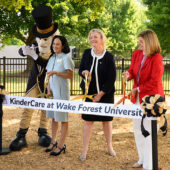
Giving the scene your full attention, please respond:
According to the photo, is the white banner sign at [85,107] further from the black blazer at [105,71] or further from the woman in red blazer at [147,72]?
the black blazer at [105,71]

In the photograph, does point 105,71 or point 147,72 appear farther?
point 105,71

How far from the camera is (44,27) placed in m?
4.67

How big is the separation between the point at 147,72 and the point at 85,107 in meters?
0.90

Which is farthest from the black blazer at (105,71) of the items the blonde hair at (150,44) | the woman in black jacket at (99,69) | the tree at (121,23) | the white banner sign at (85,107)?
the tree at (121,23)

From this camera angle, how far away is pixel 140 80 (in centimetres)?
376

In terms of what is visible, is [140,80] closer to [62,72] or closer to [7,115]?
[62,72]

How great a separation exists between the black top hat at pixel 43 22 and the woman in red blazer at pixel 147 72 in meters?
1.56

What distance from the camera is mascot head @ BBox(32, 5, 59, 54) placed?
449cm

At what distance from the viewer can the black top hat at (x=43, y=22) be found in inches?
176

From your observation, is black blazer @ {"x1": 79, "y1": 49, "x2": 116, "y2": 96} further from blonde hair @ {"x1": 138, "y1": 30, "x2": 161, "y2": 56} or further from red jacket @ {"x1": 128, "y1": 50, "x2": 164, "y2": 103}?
blonde hair @ {"x1": 138, "y1": 30, "x2": 161, "y2": 56}

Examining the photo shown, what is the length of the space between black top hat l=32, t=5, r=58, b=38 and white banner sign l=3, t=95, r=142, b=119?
1.22 meters

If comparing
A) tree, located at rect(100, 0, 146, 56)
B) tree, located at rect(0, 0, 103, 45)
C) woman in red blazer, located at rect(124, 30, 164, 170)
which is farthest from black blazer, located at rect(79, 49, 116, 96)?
tree, located at rect(100, 0, 146, 56)

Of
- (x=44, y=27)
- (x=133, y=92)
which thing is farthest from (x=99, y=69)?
(x=44, y=27)

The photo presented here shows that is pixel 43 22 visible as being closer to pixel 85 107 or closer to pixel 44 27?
pixel 44 27
